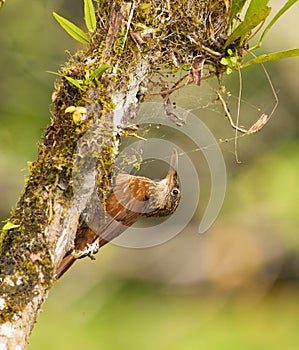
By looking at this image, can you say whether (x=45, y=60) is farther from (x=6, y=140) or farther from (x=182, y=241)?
(x=182, y=241)

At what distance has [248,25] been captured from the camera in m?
1.99

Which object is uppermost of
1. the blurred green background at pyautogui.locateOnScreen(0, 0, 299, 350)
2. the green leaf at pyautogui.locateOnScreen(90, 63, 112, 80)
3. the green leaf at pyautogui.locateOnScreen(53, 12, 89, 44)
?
the blurred green background at pyautogui.locateOnScreen(0, 0, 299, 350)

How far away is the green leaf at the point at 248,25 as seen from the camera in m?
1.97

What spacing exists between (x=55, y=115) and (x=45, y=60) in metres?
4.91

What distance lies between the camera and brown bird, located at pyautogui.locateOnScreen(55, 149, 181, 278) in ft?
7.29

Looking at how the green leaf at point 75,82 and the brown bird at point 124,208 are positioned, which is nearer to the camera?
the green leaf at point 75,82

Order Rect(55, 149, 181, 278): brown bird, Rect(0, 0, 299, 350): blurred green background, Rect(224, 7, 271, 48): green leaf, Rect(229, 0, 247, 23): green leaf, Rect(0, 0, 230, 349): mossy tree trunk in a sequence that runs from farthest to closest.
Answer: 1. Rect(0, 0, 299, 350): blurred green background
2. Rect(55, 149, 181, 278): brown bird
3. Rect(229, 0, 247, 23): green leaf
4. Rect(224, 7, 271, 48): green leaf
5. Rect(0, 0, 230, 349): mossy tree trunk

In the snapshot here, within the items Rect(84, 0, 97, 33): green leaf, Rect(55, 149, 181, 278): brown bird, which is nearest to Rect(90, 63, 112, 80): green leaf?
Rect(84, 0, 97, 33): green leaf

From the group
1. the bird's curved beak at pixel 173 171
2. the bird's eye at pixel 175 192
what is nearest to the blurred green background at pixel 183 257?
the bird's curved beak at pixel 173 171

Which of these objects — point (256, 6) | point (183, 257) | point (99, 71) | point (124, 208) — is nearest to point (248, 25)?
point (256, 6)

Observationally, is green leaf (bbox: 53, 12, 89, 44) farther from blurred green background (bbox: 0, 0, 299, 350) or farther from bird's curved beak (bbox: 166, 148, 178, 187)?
blurred green background (bbox: 0, 0, 299, 350)

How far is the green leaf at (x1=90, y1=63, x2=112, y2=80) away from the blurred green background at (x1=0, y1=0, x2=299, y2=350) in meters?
4.20

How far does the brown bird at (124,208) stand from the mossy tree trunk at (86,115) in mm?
170

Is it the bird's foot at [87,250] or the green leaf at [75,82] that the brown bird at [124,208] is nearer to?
the bird's foot at [87,250]
